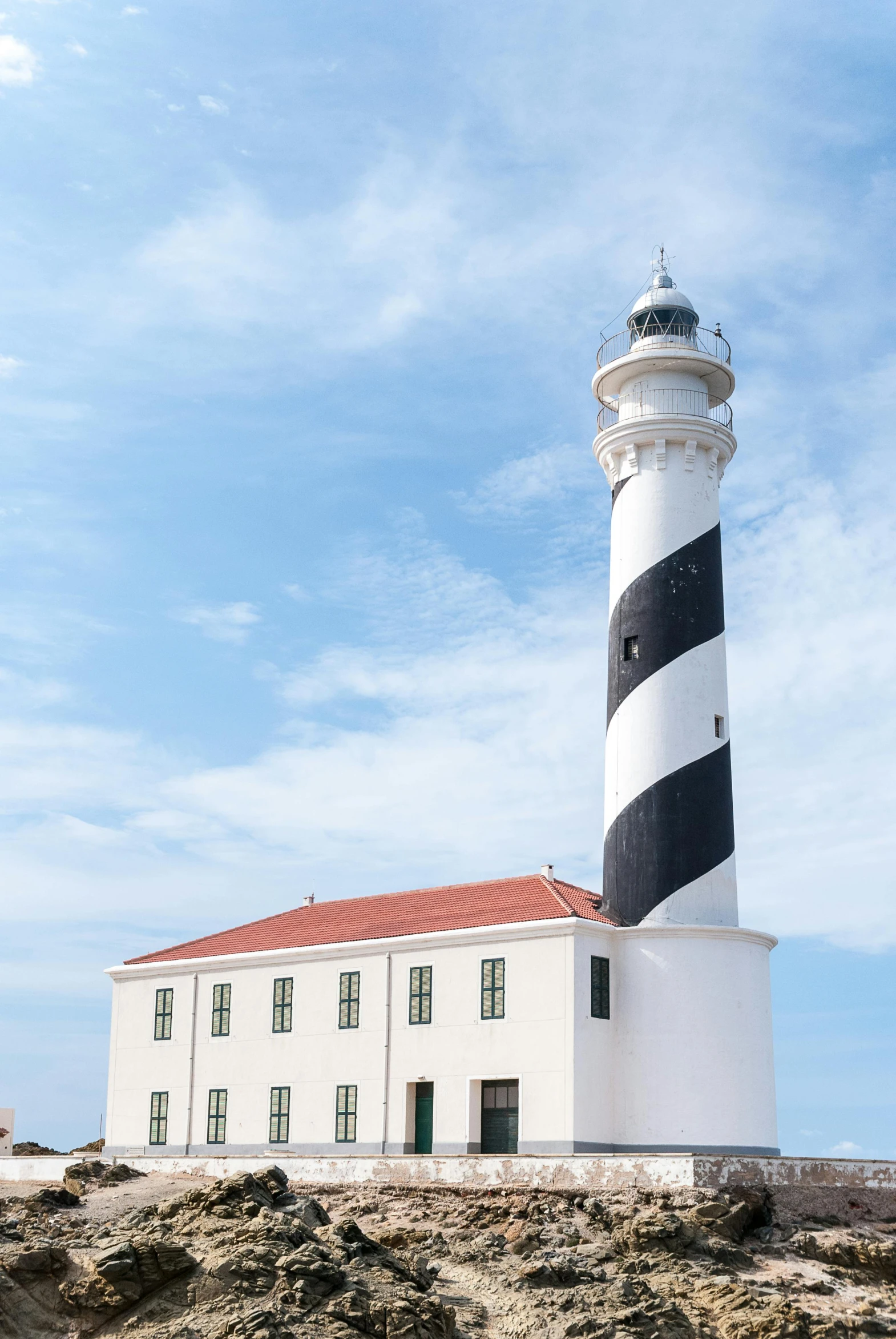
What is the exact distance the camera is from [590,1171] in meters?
19.9

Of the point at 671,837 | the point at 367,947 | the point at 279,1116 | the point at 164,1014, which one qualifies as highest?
the point at 671,837

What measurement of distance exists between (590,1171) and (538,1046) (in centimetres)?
312

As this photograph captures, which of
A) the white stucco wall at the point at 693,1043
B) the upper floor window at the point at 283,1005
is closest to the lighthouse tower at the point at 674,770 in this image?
the white stucco wall at the point at 693,1043

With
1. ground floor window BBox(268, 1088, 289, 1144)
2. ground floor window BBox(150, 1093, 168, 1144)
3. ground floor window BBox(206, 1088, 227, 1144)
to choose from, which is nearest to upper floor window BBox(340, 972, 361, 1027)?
ground floor window BBox(268, 1088, 289, 1144)

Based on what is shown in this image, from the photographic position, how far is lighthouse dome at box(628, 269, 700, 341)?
1032 inches

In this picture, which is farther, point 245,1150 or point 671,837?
point 245,1150

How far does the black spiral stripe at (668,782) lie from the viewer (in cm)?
2344

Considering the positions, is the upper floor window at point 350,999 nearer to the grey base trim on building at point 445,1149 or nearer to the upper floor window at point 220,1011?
the grey base trim on building at point 445,1149

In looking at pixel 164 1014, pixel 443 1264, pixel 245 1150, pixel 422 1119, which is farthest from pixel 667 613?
pixel 164 1014

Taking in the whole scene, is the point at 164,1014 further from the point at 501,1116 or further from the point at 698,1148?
the point at 698,1148

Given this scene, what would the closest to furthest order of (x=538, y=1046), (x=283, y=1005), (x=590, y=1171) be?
(x=590, y=1171) → (x=538, y=1046) → (x=283, y=1005)

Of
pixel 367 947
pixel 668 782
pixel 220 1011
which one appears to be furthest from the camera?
pixel 220 1011

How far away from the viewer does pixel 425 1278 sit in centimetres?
1449

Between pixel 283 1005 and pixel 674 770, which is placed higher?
pixel 674 770
